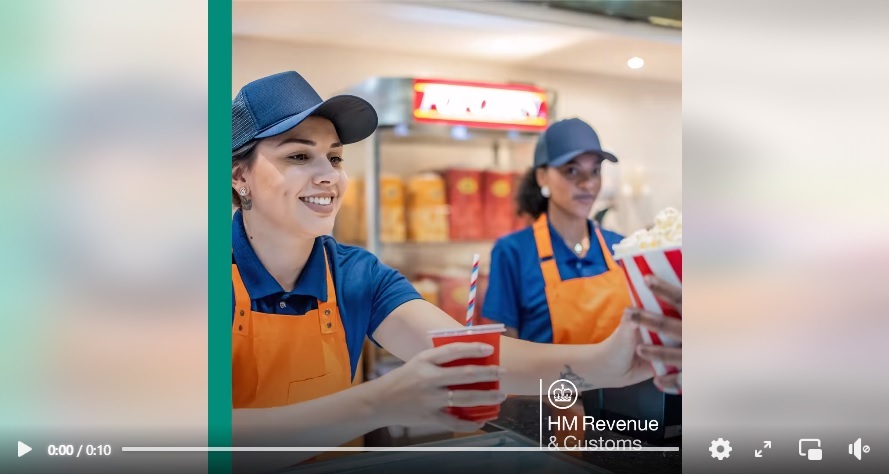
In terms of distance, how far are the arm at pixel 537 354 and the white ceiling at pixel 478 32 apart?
0.65 metres

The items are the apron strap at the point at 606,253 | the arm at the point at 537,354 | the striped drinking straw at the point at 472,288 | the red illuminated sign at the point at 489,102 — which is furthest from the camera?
the red illuminated sign at the point at 489,102

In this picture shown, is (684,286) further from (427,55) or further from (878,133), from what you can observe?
(427,55)

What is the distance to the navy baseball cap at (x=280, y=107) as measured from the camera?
1.48 m

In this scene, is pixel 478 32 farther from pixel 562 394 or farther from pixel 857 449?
pixel 857 449

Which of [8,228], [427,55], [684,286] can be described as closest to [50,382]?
[8,228]

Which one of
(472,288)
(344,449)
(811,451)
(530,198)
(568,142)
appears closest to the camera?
(472,288)

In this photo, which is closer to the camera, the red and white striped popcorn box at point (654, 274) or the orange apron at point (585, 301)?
the red and white striped popcorn box at point (654, 274)

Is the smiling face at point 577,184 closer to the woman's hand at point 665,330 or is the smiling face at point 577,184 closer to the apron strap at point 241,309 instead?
the woman's hand at point 665,330

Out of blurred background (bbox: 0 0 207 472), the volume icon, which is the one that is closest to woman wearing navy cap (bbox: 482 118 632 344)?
the volume icon

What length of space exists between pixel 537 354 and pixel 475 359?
202 mm

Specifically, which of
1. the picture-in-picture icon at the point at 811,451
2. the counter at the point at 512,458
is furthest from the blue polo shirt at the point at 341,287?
the picture-in-picture icon at the point at 811,451

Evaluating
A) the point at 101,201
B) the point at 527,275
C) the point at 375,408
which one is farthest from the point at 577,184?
the point at 101,201

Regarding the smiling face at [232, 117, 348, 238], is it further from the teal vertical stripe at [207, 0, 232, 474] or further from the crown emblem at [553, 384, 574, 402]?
the crown emblem at [553, 384, 574, 402]

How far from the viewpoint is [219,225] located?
1.52 meters
